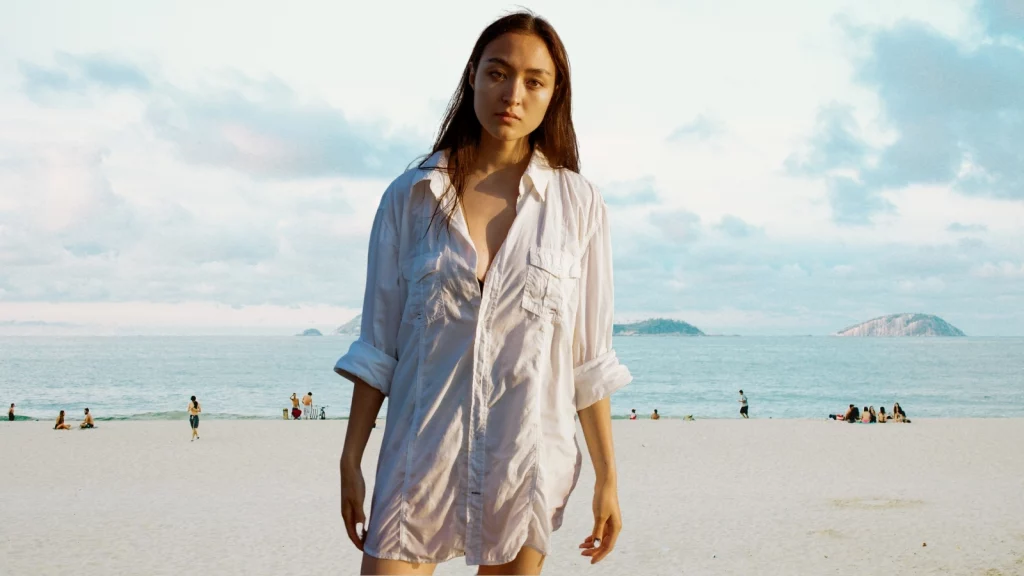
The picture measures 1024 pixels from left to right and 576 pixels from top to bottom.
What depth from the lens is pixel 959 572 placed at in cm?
962

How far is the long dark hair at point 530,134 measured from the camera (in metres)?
2.10

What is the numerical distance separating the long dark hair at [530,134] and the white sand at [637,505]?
26.2 ft

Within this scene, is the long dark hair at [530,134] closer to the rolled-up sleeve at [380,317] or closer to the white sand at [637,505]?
the rolled-up sleeve at [380,317]

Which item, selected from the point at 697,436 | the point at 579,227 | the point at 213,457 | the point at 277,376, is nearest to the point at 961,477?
the point at 697,436

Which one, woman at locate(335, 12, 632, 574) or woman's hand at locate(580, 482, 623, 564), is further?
woman's hand at locate(580, 482, 623, 564)

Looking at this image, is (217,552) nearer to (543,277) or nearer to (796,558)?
(796,558)

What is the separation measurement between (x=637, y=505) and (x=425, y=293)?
471 inches

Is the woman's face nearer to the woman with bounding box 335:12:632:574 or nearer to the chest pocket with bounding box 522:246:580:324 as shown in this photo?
the woman with bounding box 335:12:632:574

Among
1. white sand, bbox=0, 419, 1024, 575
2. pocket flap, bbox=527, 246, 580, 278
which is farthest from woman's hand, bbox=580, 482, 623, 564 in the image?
white sand, bbox=0, 419, 1024, 575

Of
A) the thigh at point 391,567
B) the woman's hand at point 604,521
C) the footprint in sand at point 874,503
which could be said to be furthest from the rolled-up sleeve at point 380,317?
the footprint in sand at point 874,503

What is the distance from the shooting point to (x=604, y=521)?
7.00ft

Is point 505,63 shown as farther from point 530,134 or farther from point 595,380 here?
point 595,380

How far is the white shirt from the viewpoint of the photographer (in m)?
1.96

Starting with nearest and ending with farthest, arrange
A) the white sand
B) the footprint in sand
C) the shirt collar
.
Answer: the shirt collar → the white sand → the footprint in sand
